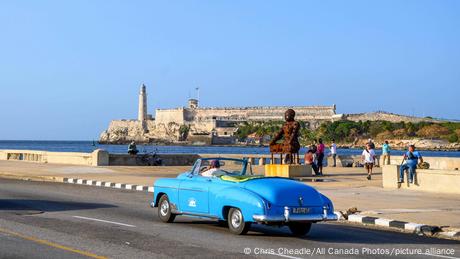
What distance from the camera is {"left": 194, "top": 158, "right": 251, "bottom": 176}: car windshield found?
15.7m

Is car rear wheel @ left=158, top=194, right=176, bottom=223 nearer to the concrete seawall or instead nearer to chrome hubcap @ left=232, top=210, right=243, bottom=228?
chrome hubcap @ left=232, top=210, right=243, bottom=228

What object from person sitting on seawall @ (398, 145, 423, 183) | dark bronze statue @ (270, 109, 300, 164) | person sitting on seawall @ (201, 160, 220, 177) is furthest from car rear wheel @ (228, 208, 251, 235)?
dark bronze statue @ (270, 109, 300, 164)

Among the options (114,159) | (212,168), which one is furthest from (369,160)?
(212,168)

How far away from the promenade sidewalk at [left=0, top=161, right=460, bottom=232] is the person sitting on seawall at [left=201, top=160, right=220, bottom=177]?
453 centimetres

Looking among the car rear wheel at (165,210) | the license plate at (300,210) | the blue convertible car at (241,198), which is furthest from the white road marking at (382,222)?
the car rear wheel at (165,210)

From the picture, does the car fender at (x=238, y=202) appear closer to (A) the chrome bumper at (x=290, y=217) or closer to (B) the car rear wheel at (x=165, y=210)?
(A) the chrome bumper at (x=290, y=217)

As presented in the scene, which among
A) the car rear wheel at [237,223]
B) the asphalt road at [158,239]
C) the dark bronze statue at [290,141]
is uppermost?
the dark bronze statue at [290,141]

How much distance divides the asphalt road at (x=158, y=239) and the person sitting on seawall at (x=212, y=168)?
1099 millimetres

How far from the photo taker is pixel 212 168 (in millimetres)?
15867

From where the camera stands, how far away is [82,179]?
31875mm

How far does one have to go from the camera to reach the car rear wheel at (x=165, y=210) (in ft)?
53.8

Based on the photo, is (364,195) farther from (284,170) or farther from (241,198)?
(241,198)

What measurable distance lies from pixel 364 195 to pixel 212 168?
955 cm

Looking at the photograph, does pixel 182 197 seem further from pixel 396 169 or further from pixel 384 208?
pixel 396 169
